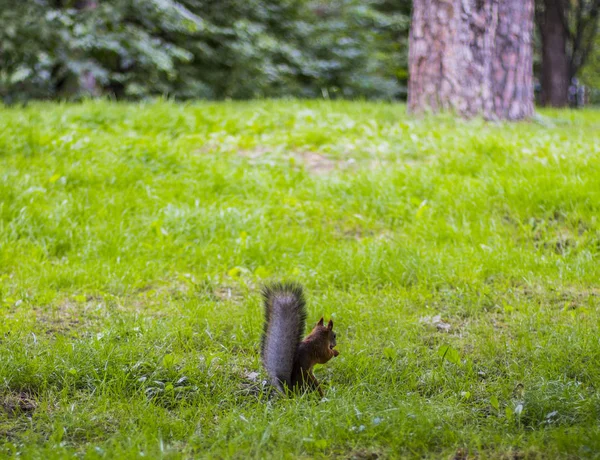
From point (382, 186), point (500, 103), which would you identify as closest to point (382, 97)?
point (500, 103)

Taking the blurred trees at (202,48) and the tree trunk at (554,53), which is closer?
the blurred trees at (202,48)

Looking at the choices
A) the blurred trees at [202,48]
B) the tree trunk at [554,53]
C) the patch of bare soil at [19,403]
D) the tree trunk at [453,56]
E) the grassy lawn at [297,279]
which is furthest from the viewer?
the tree trunk at [554,53]

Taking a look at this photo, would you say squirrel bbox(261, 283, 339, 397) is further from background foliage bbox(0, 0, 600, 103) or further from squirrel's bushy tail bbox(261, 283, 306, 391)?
background foliage bbox(0, 0, 600, 103)

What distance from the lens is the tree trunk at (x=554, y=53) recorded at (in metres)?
14.5

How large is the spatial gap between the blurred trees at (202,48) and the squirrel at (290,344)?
240 inches

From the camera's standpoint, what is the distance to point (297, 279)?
15.0ft

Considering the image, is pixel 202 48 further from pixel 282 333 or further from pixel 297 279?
pixel 282 333

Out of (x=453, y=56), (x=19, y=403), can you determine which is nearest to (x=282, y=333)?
(x=19, y=403)

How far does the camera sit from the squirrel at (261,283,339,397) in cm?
302

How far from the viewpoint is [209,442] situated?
2670mm

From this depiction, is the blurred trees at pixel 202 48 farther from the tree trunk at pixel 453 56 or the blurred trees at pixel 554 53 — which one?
the blurred trees at pixel 554 53

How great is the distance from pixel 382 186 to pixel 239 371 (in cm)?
273

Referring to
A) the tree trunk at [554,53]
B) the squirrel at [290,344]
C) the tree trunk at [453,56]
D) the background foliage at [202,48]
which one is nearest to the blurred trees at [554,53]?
the tree trunk at [554,53]

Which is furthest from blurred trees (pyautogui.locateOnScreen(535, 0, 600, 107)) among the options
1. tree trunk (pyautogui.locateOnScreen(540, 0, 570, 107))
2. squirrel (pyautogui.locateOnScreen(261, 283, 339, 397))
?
squirrel (pyautogui.locateOnScreen(261, 283, 339, 397))
